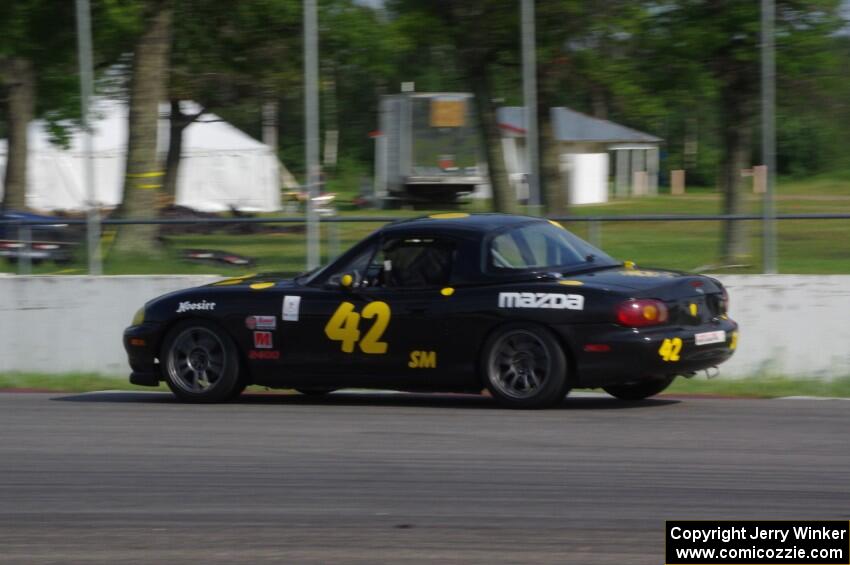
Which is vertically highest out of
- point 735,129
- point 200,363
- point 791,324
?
point 735,129

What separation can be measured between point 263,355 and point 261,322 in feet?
0.84

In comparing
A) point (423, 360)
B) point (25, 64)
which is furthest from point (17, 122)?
point (423, 360)

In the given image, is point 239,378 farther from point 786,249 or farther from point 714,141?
point 714,141

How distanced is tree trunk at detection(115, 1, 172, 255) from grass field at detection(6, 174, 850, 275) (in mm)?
2137

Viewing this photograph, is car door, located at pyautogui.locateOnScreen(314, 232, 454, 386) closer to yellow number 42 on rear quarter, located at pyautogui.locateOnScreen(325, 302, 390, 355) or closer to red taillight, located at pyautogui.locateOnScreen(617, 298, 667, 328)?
yellow number 42 on rear quarter, located at pyautogui.locateOnScreen(325, 302, 390, 355)

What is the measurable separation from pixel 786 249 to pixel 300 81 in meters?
10.1

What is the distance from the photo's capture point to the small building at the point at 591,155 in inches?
623

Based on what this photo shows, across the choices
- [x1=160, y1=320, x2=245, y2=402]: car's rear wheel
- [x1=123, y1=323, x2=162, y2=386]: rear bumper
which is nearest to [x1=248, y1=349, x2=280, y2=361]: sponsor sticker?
[x1=160, y1=320, x2=245, y2=402]: car's rear wheel

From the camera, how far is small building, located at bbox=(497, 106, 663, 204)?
51.9 ft

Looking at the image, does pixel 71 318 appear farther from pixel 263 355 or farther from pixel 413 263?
pixel 413 263

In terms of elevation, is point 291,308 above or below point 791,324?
above

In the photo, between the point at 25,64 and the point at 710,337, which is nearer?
the point at 710,337

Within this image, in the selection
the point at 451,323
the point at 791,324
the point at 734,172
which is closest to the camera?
the point at 451,323

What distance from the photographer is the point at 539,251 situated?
10219 millimetres
